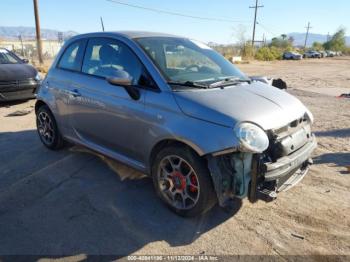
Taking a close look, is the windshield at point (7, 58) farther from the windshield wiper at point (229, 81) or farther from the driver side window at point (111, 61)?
the windshield wiper at point (229, 81)

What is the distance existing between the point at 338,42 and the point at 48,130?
366 ft

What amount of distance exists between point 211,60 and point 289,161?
5.76 feet

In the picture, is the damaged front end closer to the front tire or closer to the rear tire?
the front tire

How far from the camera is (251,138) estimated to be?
2855mm

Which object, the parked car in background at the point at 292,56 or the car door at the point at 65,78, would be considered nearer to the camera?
the car door at the point at 65,78

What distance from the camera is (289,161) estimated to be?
3.13 meters

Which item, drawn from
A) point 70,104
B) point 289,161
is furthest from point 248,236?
point 70,104

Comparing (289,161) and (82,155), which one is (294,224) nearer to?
(289,161)

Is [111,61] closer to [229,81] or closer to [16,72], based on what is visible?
[229,81]

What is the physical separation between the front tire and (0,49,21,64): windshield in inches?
332

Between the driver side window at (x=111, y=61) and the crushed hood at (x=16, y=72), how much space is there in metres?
5.57

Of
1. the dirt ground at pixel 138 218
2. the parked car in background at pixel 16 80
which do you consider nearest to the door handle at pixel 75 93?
the dirt ground at pixel 138 218

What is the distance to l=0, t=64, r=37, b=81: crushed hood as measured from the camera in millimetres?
8844

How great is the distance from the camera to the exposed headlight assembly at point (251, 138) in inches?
111
